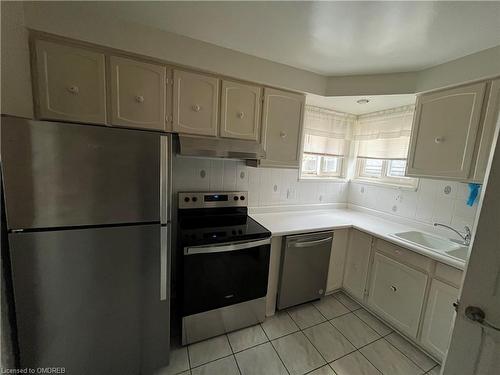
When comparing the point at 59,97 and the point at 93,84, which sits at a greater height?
the point at 93,84

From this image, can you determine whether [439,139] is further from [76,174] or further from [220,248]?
[76,174]

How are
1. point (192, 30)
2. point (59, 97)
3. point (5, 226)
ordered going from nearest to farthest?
point (5, 226) → point (59, 97) → point (192, 30)

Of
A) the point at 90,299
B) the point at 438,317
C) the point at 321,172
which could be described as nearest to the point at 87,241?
→ the point at 90,299

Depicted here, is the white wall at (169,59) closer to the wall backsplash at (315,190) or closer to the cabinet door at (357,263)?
the wall backsplash at (315,190)

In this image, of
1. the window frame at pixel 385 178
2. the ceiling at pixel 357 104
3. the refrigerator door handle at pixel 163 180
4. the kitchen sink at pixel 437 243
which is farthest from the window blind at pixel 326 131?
the refrigerator door handle at pixel 163 180

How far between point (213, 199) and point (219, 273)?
739 mm

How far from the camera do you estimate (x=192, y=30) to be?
4.89 ft

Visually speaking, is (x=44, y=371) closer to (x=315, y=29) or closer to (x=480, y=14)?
(x=315, y=29)

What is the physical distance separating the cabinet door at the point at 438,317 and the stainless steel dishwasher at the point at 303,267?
2.70ft

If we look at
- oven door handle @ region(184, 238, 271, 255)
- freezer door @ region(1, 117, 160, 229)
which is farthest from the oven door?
freezer door @ region(1, 117, 160, 229)

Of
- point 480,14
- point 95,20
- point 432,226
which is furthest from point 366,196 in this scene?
point 95,20

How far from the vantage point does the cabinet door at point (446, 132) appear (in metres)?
1.54

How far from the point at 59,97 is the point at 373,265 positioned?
9.42ft

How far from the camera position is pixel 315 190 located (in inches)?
108
